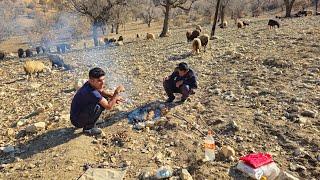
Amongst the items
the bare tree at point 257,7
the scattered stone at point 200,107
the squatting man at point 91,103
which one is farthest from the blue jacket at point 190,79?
the bare tree at point 257,7

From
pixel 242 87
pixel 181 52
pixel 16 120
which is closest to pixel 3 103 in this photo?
pixel 16 120

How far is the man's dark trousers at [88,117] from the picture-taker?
596cm

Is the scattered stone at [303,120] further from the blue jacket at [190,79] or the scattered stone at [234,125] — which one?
the blue jacket at [190,79]

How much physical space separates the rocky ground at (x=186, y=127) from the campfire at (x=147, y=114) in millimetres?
141

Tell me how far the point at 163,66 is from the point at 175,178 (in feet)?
23.8

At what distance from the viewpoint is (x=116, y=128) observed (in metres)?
6.41

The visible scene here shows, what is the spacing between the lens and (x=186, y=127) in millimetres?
6301

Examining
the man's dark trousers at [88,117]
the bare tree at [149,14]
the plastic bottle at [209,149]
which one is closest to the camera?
the plastic bottle at [209,149]

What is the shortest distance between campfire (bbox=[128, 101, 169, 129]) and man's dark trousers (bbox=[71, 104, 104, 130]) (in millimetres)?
722

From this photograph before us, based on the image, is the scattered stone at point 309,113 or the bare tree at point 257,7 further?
the bare tree at point 257,7

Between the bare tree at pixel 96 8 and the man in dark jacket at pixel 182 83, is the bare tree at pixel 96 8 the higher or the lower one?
the higher one

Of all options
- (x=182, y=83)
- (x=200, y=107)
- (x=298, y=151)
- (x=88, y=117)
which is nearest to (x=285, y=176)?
(x=298, y=151)

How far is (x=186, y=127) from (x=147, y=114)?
38.9 inches

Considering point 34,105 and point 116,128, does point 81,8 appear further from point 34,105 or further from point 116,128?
point 116,128
